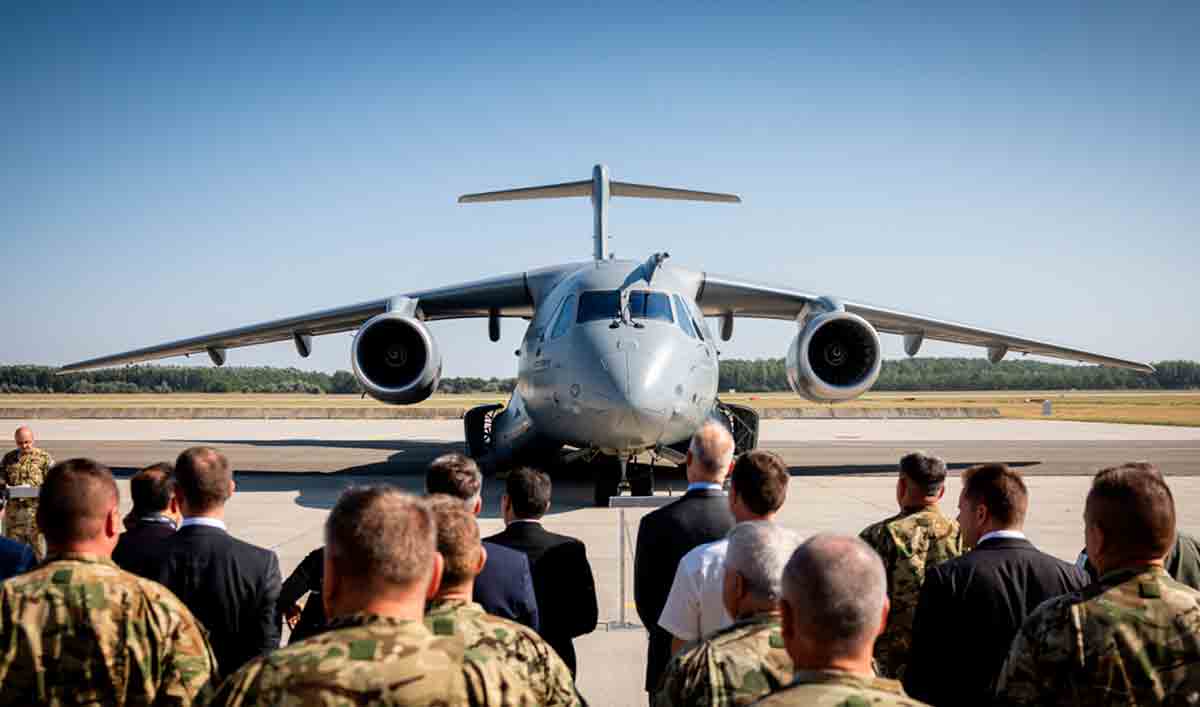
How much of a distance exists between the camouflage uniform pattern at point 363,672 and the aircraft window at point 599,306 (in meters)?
9.37

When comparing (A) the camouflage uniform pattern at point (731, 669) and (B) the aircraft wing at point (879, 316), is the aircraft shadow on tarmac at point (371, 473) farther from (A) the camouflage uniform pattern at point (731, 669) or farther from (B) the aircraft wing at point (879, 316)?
(A) the camouflage uniform pattern at point (731, 669)

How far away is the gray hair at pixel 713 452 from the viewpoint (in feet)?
13.2

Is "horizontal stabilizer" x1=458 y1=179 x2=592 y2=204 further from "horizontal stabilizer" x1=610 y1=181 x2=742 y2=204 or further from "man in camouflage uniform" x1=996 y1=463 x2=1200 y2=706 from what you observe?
"man in camouflage uniform" x1=996 y1=463 x2=1200 y2=706

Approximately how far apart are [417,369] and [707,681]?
36.8ft

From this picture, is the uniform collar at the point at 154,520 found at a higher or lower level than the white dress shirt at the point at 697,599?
higher

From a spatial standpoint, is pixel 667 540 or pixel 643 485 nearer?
pixel 667 540

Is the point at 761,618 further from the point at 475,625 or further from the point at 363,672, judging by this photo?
the point at 363,672

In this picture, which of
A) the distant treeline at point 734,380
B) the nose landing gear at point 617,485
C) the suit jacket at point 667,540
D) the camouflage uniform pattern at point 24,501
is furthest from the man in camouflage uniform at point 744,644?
the distant treeline at point 734,380

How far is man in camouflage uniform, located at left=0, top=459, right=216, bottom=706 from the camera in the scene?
Answer: 8.29 feet

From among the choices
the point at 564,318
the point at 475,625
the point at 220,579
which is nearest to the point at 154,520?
the point at 220,579

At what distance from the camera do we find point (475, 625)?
2.46 meters

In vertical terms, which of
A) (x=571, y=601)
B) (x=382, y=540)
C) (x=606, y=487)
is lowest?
(x=606, y=487)

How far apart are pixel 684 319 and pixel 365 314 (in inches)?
237

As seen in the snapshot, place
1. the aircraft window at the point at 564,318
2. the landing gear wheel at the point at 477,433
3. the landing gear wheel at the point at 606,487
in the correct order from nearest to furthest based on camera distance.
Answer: the landing gear wheel at the point at 606,487 → the aircraft window at the point at 564,318 → the landing gear wheel at the point at 477,433
